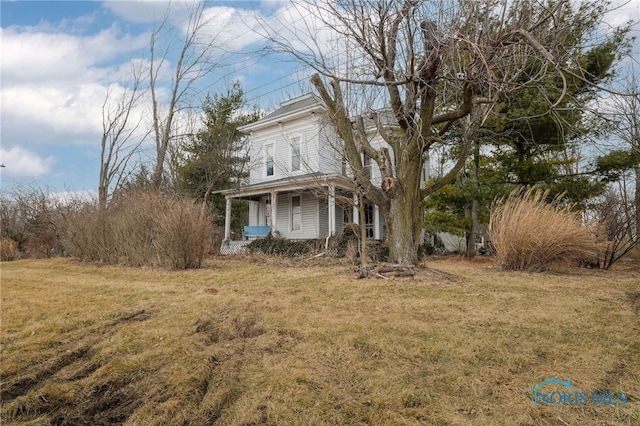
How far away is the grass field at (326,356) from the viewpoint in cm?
202

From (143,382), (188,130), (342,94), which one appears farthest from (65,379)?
(188,130)

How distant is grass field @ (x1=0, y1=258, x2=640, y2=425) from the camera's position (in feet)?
6.62

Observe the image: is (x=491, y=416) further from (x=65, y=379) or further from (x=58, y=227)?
(x=58, y=227)

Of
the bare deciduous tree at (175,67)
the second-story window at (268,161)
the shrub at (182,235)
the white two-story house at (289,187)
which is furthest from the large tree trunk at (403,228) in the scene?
the bare deciduous tree at (175,67)

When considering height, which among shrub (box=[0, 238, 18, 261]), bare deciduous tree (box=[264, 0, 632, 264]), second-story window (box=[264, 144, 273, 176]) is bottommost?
shrub (box=[0, 238, 18, 261])

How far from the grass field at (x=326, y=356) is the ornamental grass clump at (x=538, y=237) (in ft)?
5.31

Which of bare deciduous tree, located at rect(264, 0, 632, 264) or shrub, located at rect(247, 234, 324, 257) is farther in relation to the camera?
shrub, located at rect(247, 234, 324, 257)

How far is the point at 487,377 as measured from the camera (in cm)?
229

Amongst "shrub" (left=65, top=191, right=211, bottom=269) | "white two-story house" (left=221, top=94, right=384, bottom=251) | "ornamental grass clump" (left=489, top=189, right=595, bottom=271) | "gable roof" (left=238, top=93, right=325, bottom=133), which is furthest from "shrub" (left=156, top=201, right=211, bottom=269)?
"gable roof" (left=238, top=93, right=325, bottom=133)

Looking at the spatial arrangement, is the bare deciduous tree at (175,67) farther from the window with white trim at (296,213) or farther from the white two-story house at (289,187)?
the window with white trim at (296,213)

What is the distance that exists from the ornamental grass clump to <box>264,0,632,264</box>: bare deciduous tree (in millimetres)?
1644

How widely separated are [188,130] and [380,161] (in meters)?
16.2

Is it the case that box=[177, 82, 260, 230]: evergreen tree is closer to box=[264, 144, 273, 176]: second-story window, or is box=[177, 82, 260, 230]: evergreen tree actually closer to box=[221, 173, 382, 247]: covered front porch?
box=[264, 144, 273, 176]: second-story window

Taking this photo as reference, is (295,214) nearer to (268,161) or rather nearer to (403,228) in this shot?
(268,161)
